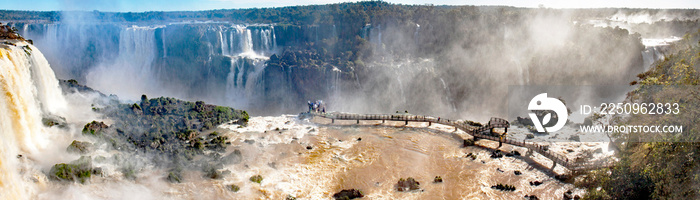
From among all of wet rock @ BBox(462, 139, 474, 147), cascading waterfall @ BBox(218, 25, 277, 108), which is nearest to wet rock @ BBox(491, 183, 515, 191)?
wet rock @ BBox(462, 139, 474, 147)

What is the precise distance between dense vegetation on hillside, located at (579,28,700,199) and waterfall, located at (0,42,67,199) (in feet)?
67.3

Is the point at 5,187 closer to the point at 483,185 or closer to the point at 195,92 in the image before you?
the point at 483,185

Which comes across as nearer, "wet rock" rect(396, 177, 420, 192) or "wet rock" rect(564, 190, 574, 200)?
"wet rock" rect(564, 190, 574, 200)

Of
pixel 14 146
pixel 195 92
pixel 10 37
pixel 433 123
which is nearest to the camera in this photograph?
pixel 14 146

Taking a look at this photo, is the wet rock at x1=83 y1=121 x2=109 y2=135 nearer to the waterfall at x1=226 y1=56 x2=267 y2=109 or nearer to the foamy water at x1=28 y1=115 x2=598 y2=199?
the foamy water at x1=28 y1=115 x2=598 y2=199

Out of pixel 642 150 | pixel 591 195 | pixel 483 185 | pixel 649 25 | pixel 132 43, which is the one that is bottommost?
pixel 483 185

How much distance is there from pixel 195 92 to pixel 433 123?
31.6m

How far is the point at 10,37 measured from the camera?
77.2 feet

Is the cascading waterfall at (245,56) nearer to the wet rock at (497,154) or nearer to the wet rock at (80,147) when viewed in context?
the wet rock at (80,147)

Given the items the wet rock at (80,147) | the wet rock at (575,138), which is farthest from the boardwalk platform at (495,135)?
the wet rock at (80,147)

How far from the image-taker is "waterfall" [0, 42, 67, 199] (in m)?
14.3

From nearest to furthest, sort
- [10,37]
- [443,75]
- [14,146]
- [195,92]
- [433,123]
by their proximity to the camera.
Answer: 1. [14,146]
2. [10,37]
3. [433,123]
4. [443,75]
5. [195,92]

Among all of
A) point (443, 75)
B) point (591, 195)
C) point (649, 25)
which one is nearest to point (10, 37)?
point (591, 195)

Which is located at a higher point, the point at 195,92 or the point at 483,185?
the point at 195,92
